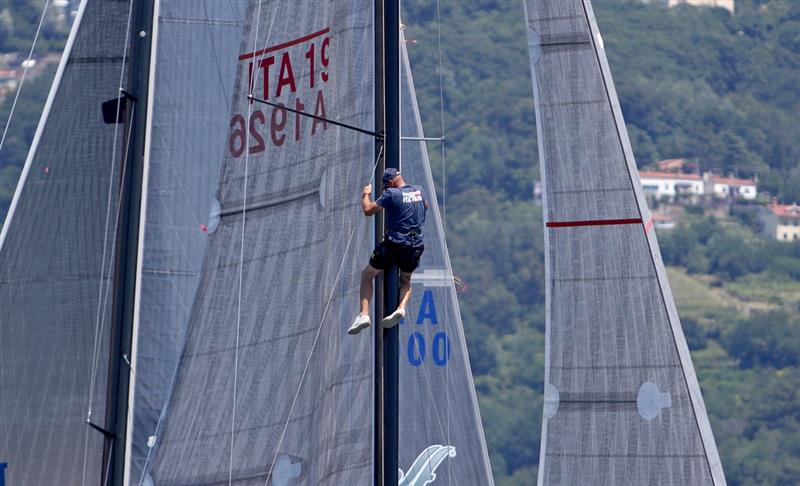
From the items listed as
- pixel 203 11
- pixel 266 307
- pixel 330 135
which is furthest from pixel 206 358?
pixel 203 11

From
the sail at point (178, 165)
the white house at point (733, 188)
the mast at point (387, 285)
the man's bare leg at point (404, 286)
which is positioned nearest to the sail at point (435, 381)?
the sail at point (178, 165)

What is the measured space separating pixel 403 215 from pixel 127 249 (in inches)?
141

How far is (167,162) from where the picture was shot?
1227cm

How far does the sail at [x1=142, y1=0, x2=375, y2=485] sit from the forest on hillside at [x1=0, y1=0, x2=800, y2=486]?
1893 inches

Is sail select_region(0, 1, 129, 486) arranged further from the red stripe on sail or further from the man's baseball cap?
the man's baseball cap

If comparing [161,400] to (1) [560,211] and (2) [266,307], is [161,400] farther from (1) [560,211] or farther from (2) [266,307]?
(1) [560,211]

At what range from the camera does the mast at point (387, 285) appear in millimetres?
8312

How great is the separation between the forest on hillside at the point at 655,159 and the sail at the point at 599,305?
160 ft

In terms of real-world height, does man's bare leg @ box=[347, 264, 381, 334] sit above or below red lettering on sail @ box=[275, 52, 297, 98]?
below

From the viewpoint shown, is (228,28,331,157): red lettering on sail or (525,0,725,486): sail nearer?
(525,0,725,486): sail

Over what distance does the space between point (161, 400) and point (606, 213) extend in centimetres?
352

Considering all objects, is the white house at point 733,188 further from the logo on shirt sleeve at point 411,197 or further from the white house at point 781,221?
the logo on shirt sleeve at point 411,197

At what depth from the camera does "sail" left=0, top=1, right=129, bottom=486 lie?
11375 millimetres

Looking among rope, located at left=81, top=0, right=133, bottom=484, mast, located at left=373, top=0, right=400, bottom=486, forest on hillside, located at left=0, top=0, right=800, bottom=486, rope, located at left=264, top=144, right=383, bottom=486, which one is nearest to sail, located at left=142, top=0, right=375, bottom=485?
rope, located at left=264, top=144, right=383, bottom=486
